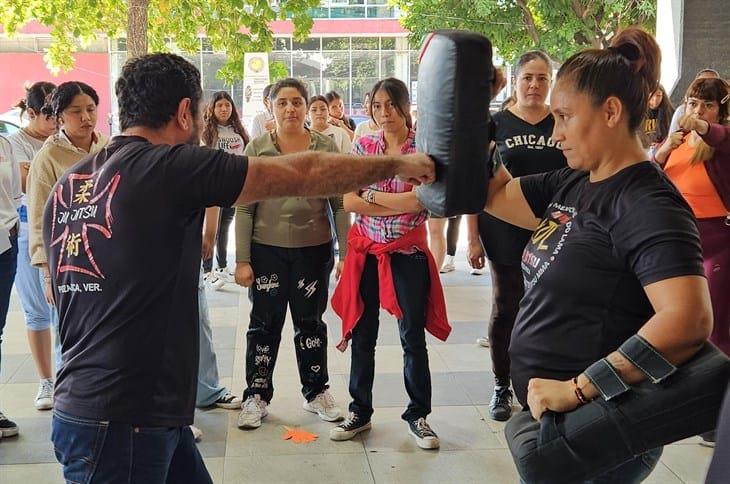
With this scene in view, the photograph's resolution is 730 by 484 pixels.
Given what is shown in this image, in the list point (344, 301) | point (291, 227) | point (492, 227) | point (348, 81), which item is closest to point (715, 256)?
point (492, 227)

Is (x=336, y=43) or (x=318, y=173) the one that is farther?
(x=336, y=43)

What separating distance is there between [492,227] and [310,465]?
136 centimetres

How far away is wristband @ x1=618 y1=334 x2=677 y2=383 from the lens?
1.51m

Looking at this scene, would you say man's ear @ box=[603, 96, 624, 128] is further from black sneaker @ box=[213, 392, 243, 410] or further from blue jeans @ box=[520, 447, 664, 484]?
black sneaker @ box=[213, 392, 243, 410]

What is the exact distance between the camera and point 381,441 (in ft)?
11.1

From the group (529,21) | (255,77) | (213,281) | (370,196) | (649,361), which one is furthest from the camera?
(529,21)

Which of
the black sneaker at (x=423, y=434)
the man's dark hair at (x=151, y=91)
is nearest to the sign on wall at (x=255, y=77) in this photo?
the black sneaker at (x=423, y=434)

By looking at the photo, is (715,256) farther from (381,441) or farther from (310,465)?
(310,465)

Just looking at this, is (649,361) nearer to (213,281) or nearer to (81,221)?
(81,221)

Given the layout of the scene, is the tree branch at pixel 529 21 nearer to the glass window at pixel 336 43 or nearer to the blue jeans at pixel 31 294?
the glass window at pixel 336 43

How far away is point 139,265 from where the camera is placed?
1723 mm

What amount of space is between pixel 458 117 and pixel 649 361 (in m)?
0.71

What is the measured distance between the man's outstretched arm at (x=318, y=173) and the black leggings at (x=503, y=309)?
1859 millimetres

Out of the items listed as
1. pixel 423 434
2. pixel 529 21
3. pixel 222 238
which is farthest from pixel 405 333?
pixel 529 21
